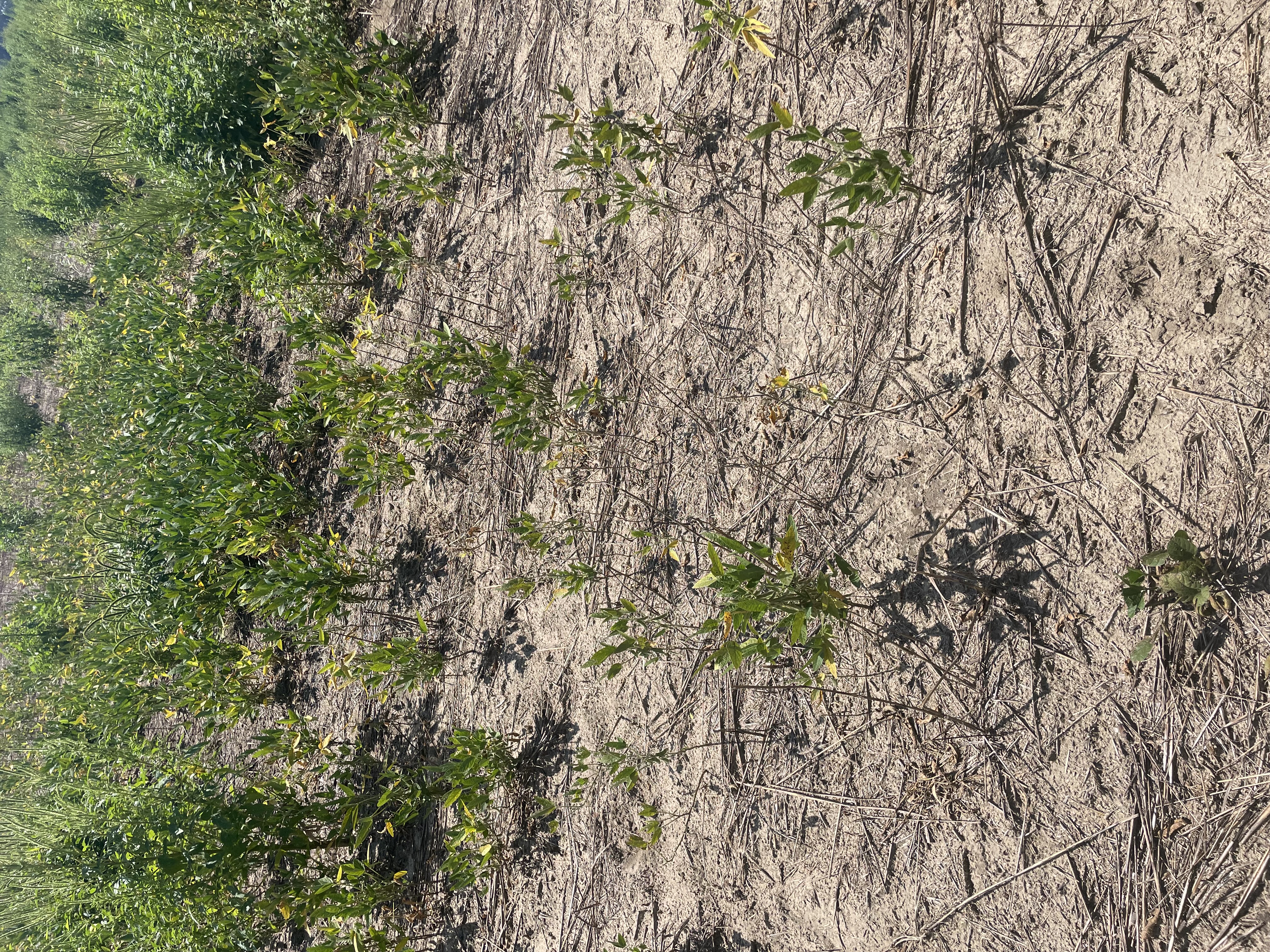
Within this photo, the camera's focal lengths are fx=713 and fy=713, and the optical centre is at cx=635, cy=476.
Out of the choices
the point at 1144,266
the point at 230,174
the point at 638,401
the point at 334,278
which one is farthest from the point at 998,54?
the point at 230,174

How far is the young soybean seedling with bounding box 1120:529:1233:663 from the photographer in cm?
181

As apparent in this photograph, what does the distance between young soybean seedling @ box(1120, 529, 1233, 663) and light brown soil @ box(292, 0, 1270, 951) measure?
4 centimetres

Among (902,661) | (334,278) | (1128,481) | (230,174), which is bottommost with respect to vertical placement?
(902,661)

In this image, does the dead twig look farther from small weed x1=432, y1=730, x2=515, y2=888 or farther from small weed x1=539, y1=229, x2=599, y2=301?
small weed x1=539, y1=229, x2=599, y2=301

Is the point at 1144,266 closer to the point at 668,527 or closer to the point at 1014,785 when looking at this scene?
the point at 1014,785

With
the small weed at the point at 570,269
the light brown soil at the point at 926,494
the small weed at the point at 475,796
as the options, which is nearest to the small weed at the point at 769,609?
the light brown soil at the point at 926,494

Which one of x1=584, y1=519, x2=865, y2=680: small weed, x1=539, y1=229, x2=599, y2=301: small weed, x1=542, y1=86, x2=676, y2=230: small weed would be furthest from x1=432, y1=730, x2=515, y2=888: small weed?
x1=542, y1=86, x2=676, y2=230: small weed

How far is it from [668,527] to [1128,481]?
4.73 feet

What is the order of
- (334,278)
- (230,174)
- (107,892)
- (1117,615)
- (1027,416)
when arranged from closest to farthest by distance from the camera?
(1117,615) < (1027,416) < (107,892) < (334,278) < (230,174)

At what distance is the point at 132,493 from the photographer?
467 cm

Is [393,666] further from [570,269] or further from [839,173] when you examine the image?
[839,173]

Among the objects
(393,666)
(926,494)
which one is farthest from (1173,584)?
(393,666)

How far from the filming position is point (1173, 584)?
1823mm

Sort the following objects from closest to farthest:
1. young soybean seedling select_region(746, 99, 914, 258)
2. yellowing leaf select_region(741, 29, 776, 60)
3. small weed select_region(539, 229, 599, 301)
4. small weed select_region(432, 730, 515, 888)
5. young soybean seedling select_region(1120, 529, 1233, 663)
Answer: young soybean seedling select_region(1120, 529, 1233, 663) → young soybean seedling select_region(746, 99, 914, 258) → yellowing leaf select_region(741, 29, 776, 60) → small weed select_region(432, 730, 515, 888) → small weed select_region(539, 229, 599, 301)
